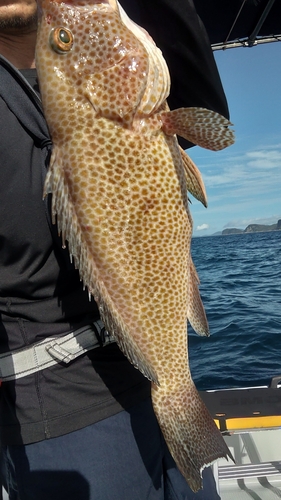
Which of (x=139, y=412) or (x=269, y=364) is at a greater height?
(x=139, y=412)

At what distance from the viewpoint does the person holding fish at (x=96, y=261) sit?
1.68 m

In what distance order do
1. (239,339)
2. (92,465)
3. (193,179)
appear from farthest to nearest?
(239,339) → (92,465) → (193,179)

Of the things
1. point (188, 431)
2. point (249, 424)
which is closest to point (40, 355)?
point (188, 431)

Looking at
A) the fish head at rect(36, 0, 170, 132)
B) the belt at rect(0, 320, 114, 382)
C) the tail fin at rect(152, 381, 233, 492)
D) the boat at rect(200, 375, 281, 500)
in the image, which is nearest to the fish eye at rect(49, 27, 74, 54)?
the fish head at rect(36, 0, 170, 132)

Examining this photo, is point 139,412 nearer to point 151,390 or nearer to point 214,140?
point 151,390

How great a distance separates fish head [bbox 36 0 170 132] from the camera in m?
1.66

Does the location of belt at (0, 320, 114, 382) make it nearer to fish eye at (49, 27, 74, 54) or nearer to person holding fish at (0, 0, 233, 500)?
person holding fish at (0, 0, 233, 500)

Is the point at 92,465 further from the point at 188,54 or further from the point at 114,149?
the point at 188,54

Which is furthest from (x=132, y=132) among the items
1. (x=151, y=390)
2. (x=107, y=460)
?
(x=107, y=460)

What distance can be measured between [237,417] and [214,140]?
3668 millimetres

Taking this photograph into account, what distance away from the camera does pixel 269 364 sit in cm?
833

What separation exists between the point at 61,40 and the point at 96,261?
2.95 feet

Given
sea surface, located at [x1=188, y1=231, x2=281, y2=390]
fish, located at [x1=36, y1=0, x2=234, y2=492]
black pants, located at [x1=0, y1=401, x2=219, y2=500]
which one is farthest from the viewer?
sea surface, located at [x1=188, y1=231, x2=281, y2=390]

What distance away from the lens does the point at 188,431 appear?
197cm
